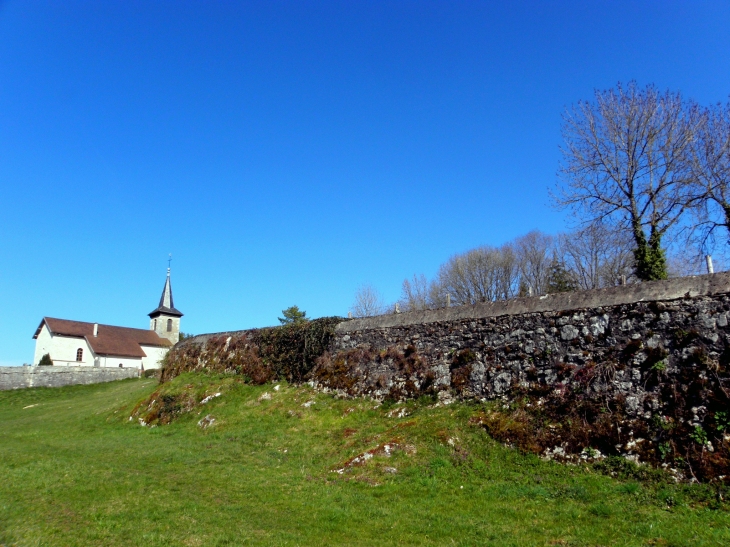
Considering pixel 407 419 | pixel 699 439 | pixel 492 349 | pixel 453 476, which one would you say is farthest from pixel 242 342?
pixel 699 439

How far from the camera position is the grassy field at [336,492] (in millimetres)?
6297

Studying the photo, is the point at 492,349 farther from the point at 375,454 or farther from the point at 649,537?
the point at 649,537

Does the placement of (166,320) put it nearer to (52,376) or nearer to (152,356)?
(152,356)

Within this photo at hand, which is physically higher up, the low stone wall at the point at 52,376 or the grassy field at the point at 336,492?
the low stone wall at the point at 52,376

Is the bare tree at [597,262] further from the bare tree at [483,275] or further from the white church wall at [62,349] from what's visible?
the white church wall at [62,349]

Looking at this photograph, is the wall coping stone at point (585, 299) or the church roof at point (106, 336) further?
the church roof at point (106, 336)

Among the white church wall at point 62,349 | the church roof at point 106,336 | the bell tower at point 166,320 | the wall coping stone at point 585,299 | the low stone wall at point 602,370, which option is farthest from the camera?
the bell tower at point 166,320

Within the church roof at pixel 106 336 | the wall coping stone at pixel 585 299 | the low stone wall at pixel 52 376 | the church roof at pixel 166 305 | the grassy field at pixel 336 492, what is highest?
the church roof at pixel 166 305

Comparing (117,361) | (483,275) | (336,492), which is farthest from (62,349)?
(336,492)

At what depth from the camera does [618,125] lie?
17109 millimetres

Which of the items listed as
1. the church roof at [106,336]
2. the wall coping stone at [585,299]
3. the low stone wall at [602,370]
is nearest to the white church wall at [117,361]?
the church roof at [106,336]

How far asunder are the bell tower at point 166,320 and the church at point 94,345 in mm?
4335

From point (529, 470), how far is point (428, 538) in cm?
298

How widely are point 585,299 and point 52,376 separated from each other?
40224 mm
